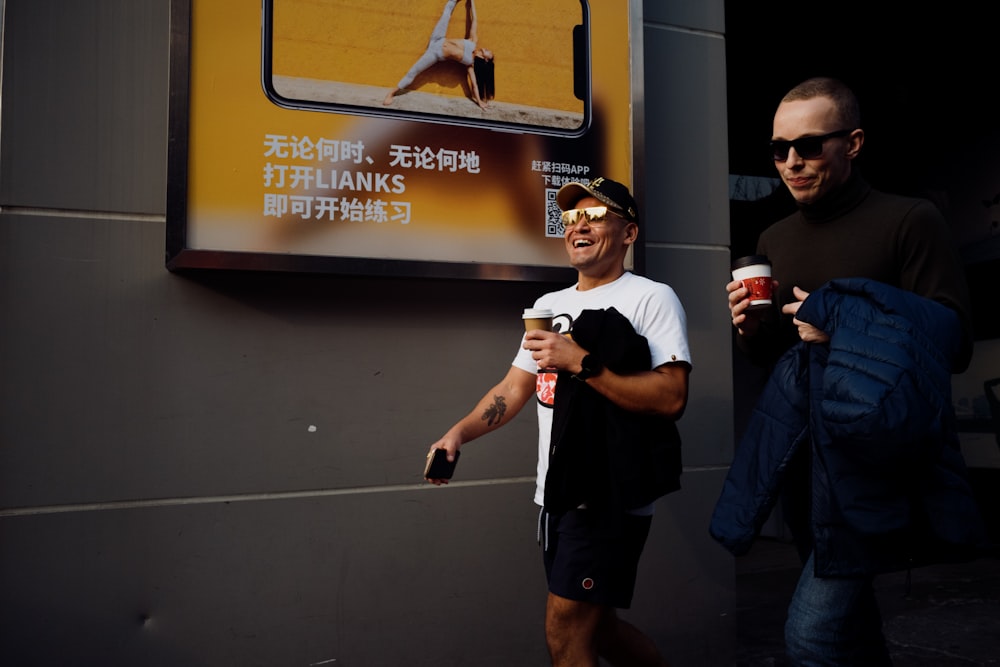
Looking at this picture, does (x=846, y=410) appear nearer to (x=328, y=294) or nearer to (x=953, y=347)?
(x=953, y=347)

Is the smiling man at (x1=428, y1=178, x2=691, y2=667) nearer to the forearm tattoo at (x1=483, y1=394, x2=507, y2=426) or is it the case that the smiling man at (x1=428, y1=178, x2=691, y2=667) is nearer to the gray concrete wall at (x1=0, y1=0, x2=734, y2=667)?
the forearm tattoo at (x1=483, y1=394, x2=507, y2=426)

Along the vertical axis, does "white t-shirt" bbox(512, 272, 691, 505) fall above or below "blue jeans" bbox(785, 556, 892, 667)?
above

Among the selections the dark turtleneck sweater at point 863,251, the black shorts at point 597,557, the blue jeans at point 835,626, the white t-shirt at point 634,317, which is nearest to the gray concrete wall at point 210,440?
the white t-shirt at point 634,317

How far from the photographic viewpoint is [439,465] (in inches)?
112

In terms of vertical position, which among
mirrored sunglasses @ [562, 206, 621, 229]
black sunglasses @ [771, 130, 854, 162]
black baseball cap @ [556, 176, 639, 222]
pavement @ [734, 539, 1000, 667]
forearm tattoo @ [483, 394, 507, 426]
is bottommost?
pavement @ [734, 539, 1000, 667]

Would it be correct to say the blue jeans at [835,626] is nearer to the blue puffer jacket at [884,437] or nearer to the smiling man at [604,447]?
the blue puffer jacket at [884,437]

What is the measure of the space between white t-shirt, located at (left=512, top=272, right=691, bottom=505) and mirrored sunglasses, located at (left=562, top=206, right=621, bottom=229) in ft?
0.73

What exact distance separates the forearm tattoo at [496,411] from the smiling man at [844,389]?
917mm

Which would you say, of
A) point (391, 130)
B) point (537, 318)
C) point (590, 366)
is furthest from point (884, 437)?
point (391, 130)

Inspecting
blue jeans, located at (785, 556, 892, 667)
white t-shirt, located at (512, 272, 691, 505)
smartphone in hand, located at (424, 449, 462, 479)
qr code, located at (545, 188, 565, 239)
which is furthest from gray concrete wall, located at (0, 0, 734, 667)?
blue jeans, located at (785, 556, 892, 667)

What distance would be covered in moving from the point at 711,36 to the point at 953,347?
9.10 feet

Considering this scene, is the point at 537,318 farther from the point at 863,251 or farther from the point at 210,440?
the point at 210,440

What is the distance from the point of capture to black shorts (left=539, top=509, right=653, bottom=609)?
2580 millimetres

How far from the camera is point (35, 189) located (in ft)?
10.6
